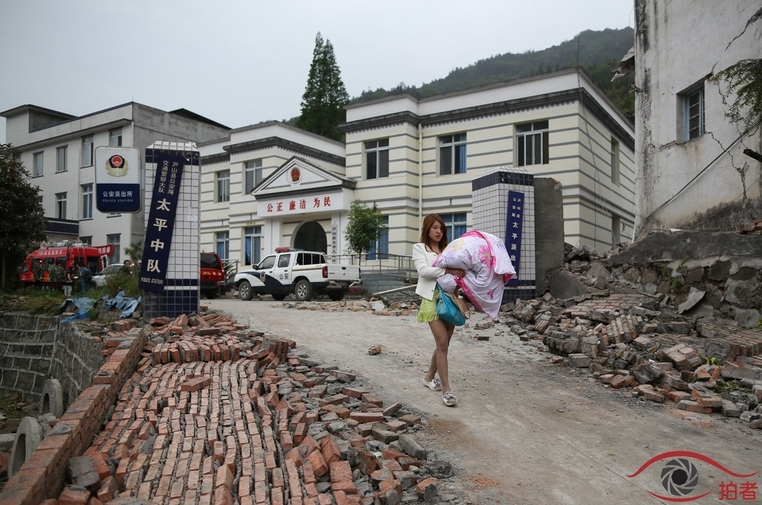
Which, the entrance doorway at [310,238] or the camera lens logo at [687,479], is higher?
the entrance doorway at [310,238]

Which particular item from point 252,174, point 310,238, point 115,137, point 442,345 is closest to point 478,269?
point 442,345

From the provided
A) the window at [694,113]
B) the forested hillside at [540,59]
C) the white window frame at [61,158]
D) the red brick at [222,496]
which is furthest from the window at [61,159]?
the red brick at [222,496]

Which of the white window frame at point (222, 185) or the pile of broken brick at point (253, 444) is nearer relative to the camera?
the pile of broken brick at point (253, 444)

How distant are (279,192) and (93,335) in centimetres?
1779

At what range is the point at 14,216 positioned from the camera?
16.1m

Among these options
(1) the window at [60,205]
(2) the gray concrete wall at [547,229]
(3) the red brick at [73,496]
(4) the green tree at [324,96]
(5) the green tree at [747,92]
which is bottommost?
(3) the red brick at [73,496]

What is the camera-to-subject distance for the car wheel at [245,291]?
62.3 ft

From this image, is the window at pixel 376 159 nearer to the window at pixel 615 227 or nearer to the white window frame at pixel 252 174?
the white window frame at pixel 252 174

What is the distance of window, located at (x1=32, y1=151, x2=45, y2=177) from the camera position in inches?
1517

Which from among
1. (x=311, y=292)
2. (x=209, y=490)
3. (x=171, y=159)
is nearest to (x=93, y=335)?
(x=171, y=159)

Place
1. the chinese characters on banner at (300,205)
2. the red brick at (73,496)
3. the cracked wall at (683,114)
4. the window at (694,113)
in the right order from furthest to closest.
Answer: the chinese characters on banner at (300,205)
the window at (694,113)
the cracked wall at (683,114)
the red brick at (73,496)

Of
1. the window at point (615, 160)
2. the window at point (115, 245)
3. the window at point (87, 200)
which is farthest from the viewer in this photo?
the window at point (87, 200)

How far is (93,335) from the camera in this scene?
8148 mm

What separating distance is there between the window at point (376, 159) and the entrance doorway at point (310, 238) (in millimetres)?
5027
